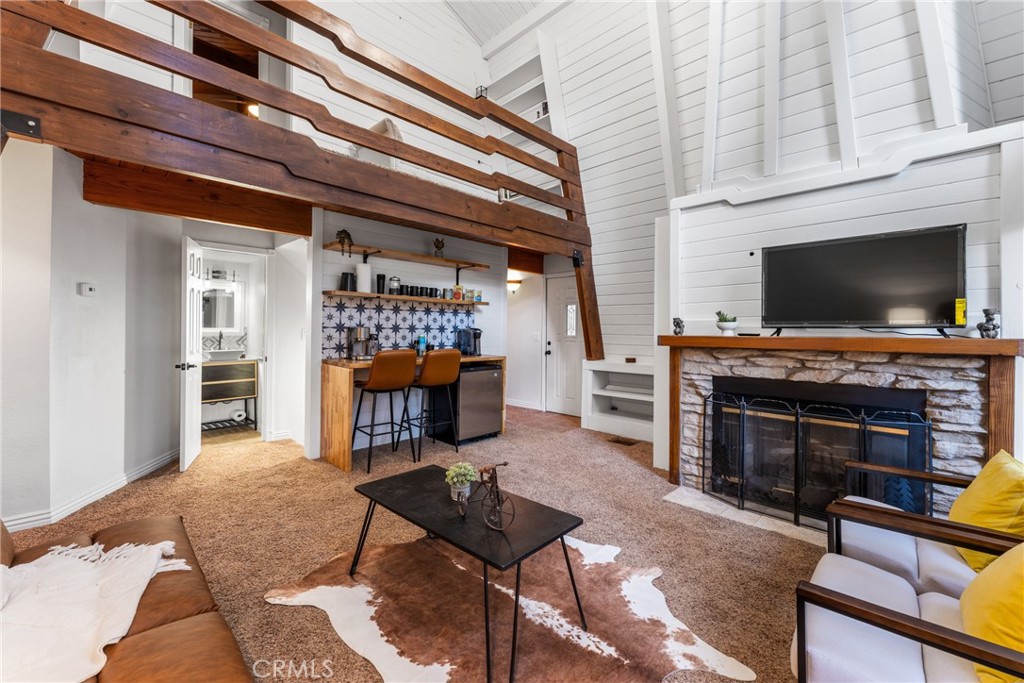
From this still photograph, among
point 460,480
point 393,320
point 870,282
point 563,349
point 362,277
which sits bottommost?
point 460,480

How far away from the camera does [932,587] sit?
1.50 meters

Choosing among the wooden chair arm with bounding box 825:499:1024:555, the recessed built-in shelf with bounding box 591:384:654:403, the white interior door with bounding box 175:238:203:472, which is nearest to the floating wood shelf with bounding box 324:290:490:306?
the white interior door with bounding box 175:238:203:472

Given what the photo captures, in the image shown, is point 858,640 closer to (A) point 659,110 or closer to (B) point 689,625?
(B) point 689,625

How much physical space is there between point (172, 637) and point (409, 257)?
12.3 ft

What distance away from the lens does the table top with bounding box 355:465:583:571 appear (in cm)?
155

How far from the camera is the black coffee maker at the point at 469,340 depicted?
5094 millimetres

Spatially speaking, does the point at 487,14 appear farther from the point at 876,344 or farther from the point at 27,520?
the point at 27,520

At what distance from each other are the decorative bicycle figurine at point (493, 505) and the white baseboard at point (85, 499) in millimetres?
2853

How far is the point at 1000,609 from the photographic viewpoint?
1.03 m

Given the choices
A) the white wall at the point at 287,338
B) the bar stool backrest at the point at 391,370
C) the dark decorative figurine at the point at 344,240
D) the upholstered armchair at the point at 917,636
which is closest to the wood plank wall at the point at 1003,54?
the upholstered armchair at the point at 917,636

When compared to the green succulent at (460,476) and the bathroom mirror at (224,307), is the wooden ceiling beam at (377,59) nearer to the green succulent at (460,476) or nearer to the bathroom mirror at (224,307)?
the green succulent at (460,476)

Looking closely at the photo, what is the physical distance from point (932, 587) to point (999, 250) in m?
2.06

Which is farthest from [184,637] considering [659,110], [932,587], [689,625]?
[659,110]

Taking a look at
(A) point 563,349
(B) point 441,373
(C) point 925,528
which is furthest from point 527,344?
(C) point 925,528
